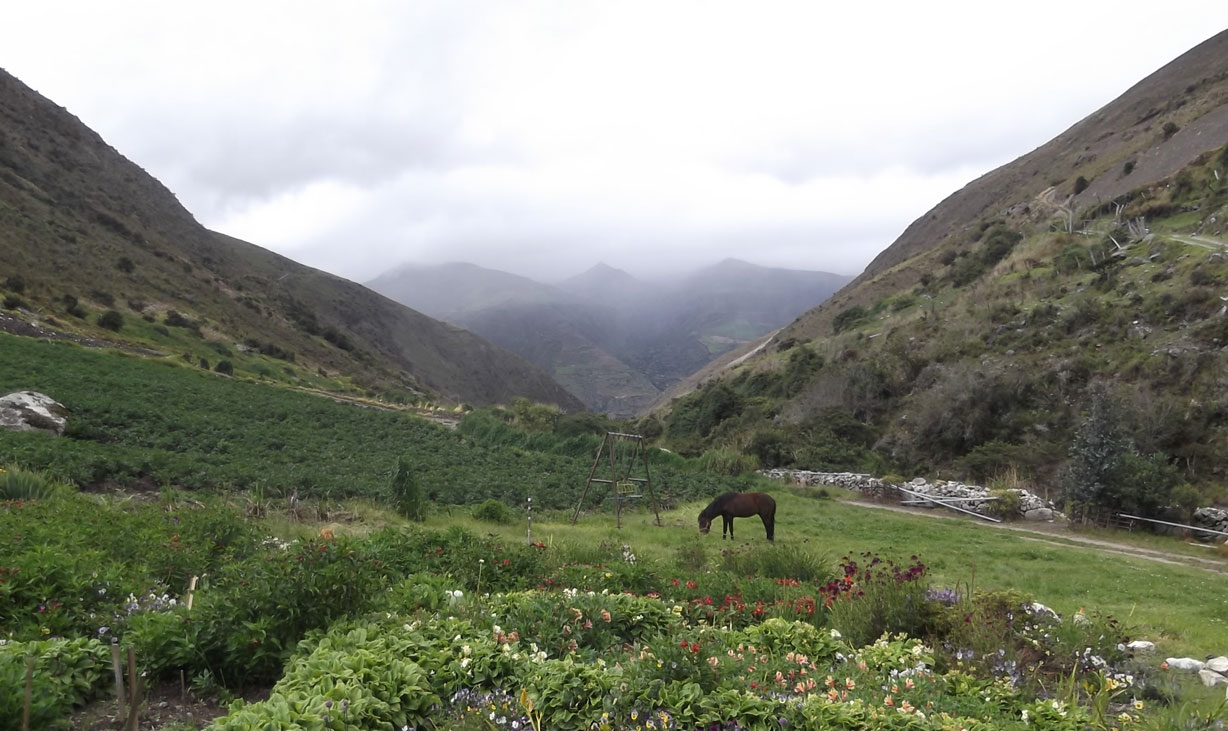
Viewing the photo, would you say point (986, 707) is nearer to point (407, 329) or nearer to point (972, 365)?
point (972, 365)

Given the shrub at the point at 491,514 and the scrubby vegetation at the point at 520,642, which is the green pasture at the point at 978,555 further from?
the scrubby vegetation at the point at 520,642

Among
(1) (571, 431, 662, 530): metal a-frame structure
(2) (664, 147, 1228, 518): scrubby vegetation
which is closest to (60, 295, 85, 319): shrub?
(1) (571, 431, 662, 530): metal a-frame structure

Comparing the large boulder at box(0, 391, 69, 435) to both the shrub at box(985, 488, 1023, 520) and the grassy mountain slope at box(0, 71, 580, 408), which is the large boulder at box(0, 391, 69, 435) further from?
the grassy mountain slope at box(0, 71, 580, 408)

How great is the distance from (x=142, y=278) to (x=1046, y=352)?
75.3 metres

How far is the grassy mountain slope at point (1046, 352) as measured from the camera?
2559 centimetres

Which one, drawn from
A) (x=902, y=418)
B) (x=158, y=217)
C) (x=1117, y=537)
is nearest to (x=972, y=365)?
(x=902, y=418)

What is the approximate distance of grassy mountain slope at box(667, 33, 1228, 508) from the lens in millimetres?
25594

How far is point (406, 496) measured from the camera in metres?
15.5

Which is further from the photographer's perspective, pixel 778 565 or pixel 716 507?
pixel 716 507

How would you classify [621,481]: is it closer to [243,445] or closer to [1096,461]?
[243,445]

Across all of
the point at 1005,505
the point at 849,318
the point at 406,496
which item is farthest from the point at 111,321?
the point at 849,318

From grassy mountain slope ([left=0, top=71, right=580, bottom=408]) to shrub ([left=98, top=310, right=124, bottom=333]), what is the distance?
0.51 ft

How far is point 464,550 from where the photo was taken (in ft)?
27.7

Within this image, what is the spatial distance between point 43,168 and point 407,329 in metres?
73.3
